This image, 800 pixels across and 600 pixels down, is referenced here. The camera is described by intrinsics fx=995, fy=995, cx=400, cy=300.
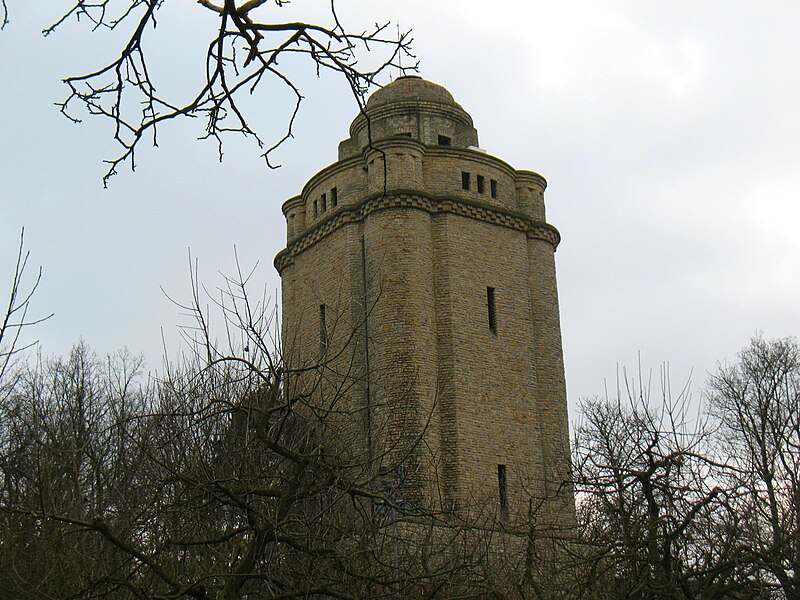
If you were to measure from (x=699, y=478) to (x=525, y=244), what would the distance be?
576 inches

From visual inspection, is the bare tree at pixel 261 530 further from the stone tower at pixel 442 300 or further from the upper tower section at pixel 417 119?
the upper tower section at pixel 417 119

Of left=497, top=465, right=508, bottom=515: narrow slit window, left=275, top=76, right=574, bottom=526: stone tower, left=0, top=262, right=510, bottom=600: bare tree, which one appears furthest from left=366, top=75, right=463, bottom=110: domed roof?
left=0, top=262, right=510, bottom=600: bare tree

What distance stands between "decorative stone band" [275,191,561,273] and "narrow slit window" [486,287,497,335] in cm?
184

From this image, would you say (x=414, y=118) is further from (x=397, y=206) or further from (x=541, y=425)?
(x=541, y=425)

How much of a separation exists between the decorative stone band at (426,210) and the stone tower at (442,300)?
0.03m

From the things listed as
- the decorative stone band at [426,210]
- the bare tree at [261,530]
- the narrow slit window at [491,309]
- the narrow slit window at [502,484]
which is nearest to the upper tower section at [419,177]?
the decorative stone band at [426,210]

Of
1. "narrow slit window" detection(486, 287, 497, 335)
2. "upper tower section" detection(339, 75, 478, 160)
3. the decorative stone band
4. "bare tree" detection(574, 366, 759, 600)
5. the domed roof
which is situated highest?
the domed roof

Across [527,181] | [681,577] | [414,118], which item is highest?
[414,118]

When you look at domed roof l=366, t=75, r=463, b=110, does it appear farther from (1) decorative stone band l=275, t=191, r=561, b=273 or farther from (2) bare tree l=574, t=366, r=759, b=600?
(2) bare tree l=574, t=366, r=759, b=600

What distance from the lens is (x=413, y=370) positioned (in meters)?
21.1

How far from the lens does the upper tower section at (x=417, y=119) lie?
2588 cm

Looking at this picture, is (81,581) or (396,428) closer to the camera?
(81,581)

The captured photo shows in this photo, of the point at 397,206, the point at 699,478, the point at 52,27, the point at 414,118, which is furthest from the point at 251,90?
the point at 414,118

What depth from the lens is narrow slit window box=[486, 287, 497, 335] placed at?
2261 cm
